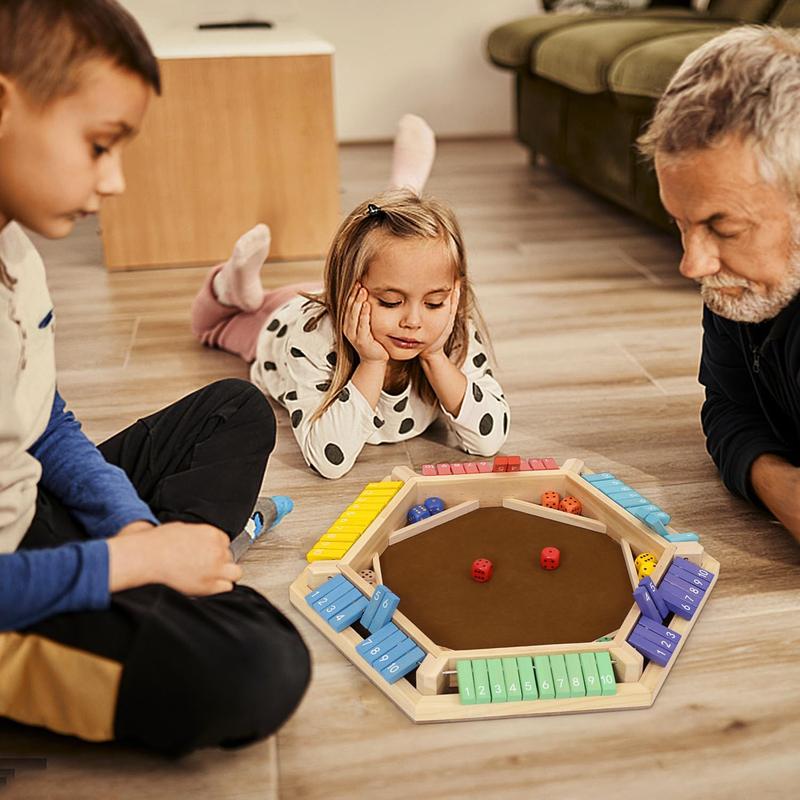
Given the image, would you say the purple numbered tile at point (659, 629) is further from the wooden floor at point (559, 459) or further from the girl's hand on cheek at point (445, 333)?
the girl's hand on cheek at point (445, 333)

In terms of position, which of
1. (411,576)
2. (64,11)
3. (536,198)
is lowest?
(536,198)

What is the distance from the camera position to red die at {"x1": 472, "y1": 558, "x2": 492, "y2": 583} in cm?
116

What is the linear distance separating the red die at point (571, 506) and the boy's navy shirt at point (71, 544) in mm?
553

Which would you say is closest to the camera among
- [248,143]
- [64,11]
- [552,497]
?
[64,11]

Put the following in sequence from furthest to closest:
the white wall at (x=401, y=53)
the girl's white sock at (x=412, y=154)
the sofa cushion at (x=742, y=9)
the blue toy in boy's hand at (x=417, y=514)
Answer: the white wall at (x=401, y=53)
the sofa cushion at (x=742, y=9)
the girl's white sock at (x=412, y=154)
the blue toy in boy's hand at (x=417, y=514)

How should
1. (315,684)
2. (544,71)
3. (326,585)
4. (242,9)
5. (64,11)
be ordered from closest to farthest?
(64,11) < (315,684) < (326,585) < (544,71) < (242,9)

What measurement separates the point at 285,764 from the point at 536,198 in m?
2.42

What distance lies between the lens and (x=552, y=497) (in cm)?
132

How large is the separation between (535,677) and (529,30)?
2.67 m

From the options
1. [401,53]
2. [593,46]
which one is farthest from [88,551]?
[401,53]

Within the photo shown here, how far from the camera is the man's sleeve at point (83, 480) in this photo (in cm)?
100

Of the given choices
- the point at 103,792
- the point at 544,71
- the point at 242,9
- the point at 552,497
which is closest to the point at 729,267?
the point at 552,497

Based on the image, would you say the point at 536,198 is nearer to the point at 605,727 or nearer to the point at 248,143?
the point at 248,143

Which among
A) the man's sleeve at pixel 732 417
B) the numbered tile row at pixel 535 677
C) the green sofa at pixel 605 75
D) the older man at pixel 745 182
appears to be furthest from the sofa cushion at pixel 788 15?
the numbered tile row at pixel 535 677
